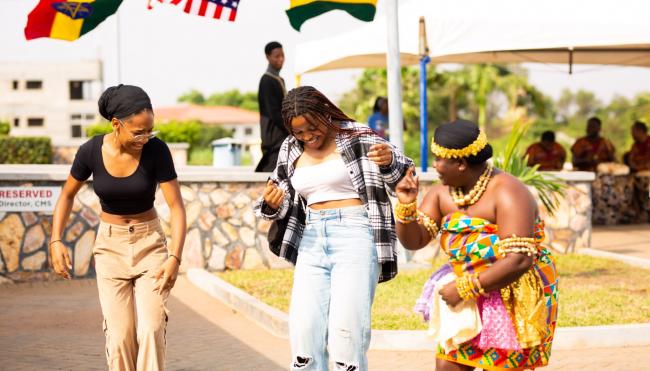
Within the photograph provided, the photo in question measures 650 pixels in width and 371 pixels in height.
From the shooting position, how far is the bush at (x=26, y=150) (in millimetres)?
28922

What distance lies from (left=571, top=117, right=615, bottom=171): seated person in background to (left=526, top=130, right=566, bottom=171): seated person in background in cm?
54

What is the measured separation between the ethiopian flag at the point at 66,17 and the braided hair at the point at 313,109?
6.95 metres

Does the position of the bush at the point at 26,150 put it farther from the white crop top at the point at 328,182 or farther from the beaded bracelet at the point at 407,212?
the beaded bracelet at the point at 407,212

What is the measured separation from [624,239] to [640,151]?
2.96 meters

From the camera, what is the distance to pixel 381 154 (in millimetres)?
4742

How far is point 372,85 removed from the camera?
66812 millimetres

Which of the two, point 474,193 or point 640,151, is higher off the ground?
point 474,193

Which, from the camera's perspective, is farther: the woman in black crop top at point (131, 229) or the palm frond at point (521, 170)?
the palm frond at point (521, 170)

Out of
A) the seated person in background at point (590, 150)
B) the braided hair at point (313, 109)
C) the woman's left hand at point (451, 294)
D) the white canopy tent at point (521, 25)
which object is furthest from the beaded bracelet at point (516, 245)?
the seated person in background at point (590, 150)

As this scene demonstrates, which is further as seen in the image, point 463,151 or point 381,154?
point 381,154

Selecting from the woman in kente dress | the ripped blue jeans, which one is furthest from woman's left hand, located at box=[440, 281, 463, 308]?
the ripped blue jeans

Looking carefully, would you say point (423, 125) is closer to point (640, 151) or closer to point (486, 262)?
point (640, 151)

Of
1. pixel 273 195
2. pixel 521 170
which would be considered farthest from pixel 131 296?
pixel 521 170

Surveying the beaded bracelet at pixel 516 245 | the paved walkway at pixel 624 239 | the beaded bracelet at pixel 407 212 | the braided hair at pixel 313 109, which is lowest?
the paved walkway at pixel 624 239
